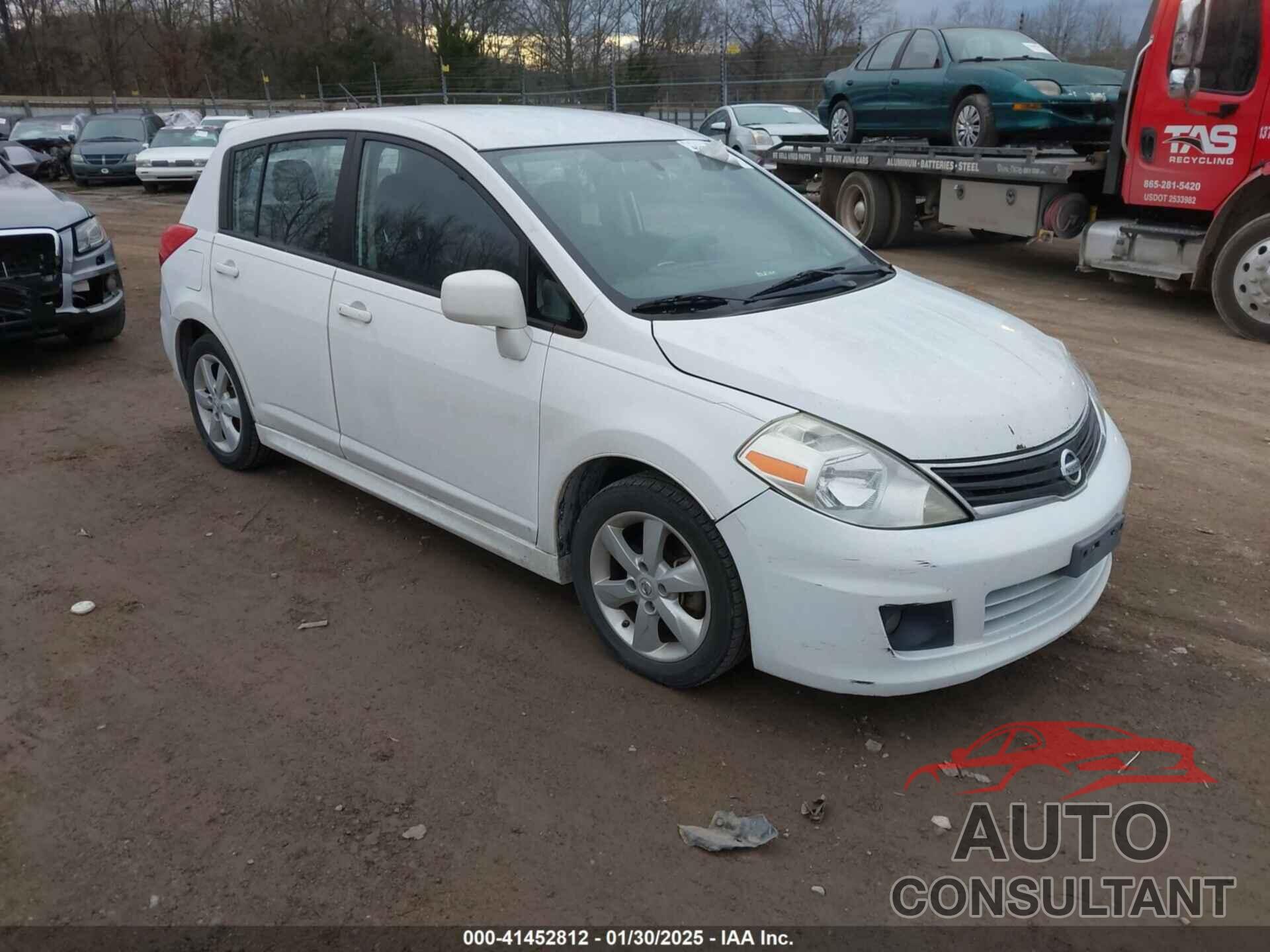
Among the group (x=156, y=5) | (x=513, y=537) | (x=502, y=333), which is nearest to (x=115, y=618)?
(x=513, y=537)

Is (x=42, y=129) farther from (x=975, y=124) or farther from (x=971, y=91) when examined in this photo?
(x=975, y=124)

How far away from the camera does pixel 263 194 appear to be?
4.98 m

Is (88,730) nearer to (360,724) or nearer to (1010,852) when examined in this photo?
(360,724)

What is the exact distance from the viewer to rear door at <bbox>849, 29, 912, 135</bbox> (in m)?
13.1

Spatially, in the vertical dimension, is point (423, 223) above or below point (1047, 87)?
below

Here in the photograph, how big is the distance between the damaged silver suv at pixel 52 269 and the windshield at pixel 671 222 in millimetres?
4846

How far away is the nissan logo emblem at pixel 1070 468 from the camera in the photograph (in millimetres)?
3242

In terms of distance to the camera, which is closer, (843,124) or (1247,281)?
(1247,281)

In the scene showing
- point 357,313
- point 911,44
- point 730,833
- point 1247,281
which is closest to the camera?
point 730,833

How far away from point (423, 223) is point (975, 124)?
9463 millimetres

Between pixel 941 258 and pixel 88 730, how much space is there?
37.5 feet

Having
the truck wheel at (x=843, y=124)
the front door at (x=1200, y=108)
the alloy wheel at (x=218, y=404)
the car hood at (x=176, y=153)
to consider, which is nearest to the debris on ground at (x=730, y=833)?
the alloy wheel at (x=218, y=404)

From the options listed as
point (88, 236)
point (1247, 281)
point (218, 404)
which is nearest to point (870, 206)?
point (1247, 281)

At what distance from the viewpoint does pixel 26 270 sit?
282 inches
